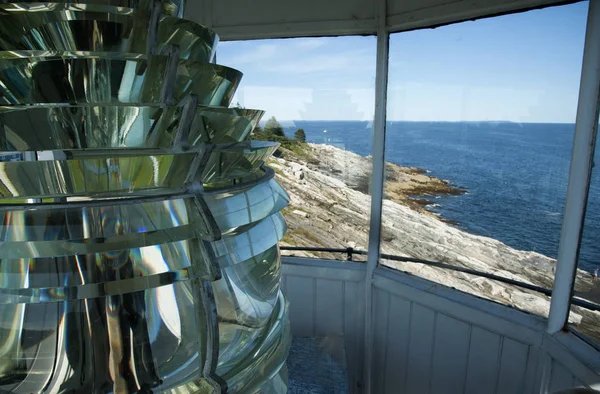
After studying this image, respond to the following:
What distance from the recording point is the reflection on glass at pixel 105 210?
0.28 meters

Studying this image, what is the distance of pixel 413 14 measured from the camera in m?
1.76

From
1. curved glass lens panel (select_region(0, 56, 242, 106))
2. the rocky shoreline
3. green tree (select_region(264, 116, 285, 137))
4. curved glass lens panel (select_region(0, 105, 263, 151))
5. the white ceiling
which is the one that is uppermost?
the white ceiling

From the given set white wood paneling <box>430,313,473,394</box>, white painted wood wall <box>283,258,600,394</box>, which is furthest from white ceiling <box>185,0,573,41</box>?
white wood paneling <box>430,313,473,394</box>

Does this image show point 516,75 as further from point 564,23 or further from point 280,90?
point 280,90

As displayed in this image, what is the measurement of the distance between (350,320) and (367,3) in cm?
153

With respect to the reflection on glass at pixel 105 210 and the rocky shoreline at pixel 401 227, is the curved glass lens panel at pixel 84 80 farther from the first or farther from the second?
the rocky shoreline at pixel 401 227

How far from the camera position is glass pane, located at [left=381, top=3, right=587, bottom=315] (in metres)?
1.47

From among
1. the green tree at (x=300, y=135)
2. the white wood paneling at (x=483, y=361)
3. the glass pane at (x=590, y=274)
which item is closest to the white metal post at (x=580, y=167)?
the glass pane at (x=590, y=274)

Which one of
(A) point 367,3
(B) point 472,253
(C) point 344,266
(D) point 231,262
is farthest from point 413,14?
(D) point 231,262

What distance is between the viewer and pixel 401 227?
85.1 inches

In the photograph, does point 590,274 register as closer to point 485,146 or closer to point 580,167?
point 580,167

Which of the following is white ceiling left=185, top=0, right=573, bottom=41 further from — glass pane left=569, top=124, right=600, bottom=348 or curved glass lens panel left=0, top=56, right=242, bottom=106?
curved glass lens panel left=0, top=56, right=242, bottom=106

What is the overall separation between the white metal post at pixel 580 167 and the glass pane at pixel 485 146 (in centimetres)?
6

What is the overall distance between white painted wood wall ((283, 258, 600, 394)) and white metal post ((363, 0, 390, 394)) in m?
0.04
